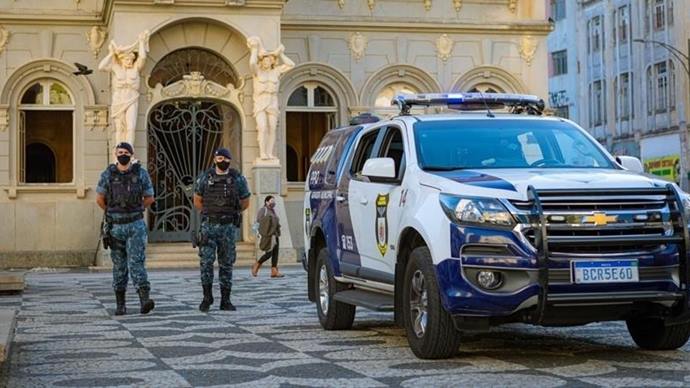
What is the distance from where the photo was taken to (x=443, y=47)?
3128 cm

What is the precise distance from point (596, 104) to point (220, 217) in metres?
50.0

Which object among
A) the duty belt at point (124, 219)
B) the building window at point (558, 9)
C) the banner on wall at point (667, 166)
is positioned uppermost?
the building window at point (558, 9)

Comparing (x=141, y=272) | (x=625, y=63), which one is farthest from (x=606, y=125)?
(x=141, y=272)

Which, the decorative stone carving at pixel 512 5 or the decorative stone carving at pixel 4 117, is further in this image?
the decorative stone carving at pixel 512 5

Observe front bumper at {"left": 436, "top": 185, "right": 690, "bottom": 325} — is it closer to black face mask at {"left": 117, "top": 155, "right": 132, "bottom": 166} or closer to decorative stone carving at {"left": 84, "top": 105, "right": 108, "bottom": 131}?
black face mask at {"left": 117, "top": 155, "right": 132, "bottom": 166}

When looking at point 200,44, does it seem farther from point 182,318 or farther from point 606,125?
point 606,125

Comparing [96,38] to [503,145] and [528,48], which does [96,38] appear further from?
[503,145]

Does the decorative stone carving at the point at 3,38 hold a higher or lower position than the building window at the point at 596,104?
lower

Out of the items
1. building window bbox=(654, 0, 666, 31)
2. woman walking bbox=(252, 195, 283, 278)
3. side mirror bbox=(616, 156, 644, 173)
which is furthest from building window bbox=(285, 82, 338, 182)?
building window bbox=(654, 0, 666, 31)

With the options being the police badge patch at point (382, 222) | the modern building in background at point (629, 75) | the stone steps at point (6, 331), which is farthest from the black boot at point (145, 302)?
the modern building in background at point (629, 75)

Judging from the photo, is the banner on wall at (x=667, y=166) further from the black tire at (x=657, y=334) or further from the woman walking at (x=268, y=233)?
the black tire at (x=657, y=334)

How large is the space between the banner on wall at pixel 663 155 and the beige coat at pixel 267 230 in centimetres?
3231

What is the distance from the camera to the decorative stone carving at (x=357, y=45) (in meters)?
A: 30.6

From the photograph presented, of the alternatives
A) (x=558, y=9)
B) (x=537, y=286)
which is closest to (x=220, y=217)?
(x=537, y=286)
